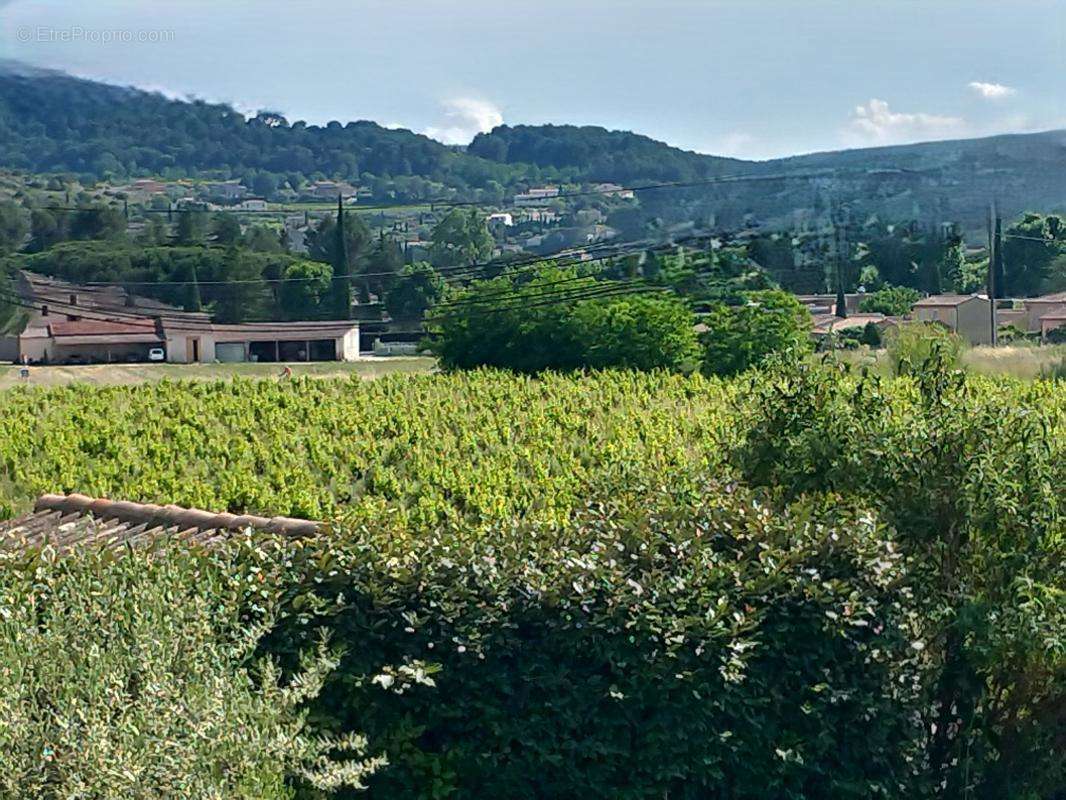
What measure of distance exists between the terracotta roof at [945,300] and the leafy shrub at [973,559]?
35.1m

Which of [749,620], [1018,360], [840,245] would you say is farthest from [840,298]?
[749,620]

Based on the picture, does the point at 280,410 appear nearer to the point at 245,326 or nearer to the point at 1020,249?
→ the point at 245,326

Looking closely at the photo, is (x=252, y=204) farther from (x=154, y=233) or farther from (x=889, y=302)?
(x=889, y=302)

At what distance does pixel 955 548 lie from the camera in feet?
24.2

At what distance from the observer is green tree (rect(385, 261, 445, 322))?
44.7 m

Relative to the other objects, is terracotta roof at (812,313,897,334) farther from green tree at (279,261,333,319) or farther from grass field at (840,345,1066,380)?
green tree at (279,261,333,319)

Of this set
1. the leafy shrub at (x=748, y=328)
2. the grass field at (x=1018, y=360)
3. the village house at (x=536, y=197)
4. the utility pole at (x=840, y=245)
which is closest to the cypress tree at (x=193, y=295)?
the leafy shrub at (x=748, y=328)

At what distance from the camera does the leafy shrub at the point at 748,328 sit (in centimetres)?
3943

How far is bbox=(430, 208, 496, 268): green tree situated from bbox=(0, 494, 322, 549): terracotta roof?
114ft

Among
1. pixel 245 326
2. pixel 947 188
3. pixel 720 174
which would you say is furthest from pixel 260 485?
pixel 720 174

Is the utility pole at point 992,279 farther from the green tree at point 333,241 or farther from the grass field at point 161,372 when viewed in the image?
the green tree at point 333,241

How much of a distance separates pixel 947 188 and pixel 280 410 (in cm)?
2582

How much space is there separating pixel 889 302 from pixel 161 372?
69.8 feet

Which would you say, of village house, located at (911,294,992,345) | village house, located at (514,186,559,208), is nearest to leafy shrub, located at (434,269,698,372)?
village house, located at (911,294,992,345)
